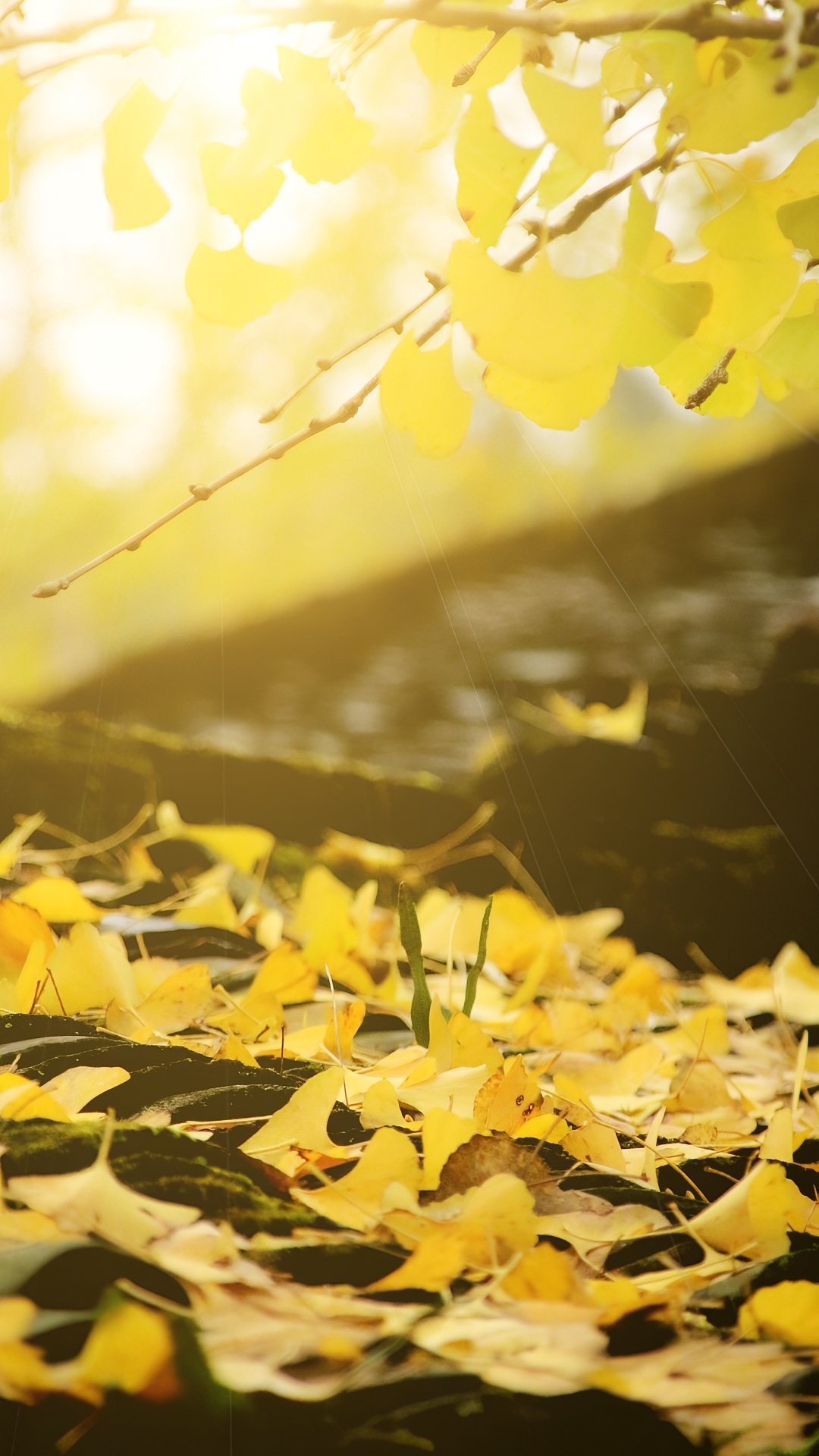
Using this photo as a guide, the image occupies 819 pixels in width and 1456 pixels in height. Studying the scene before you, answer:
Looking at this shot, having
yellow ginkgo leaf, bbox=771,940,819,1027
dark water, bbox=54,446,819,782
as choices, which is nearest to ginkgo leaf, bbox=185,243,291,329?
dark water, bbox=54,446,819,782

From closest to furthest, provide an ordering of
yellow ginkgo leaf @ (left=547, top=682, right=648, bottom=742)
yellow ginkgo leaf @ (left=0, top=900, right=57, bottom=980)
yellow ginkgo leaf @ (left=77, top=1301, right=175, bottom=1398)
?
yellow ginkgo leaf @ (left=77, top=1301, right=175, bottom=1398) → yellow ginkgo leaf @ (left=0, top=900, right=57, bottom=980) → yellow ginkgo leaf @ (left=547, top=682, right=648, bottom=742)

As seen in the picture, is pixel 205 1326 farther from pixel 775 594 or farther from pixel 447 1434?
pixel 775 594

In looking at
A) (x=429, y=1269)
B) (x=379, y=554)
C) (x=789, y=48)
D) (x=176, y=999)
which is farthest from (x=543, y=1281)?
(x=379, y=554)

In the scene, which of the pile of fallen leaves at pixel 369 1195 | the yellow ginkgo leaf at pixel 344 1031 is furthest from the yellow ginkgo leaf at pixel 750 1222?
the yellow ginkgo leaf at pixel 344 1031

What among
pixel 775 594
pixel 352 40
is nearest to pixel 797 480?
pixel 775 594

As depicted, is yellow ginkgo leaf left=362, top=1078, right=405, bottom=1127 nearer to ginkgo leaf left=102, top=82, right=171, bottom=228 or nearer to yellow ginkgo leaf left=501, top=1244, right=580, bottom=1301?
yellow ginkgo leaf left=501, top=1244, right=580, bottom=1301

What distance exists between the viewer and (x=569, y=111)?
7.0 inches

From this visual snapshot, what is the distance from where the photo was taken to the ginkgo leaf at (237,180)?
219 millimetres

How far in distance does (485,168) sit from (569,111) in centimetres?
2

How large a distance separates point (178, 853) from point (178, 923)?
0.25 feet

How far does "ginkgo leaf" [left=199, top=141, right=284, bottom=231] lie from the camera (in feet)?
0.72

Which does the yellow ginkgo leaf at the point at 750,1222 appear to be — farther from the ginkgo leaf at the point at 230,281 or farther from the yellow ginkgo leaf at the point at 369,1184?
the ginkgo leaf at the point at 230,281

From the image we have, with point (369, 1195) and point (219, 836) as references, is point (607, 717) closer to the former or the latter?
point (219, 836)

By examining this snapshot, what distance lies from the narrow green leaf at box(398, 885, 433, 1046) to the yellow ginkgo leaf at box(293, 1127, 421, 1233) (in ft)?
0.19
